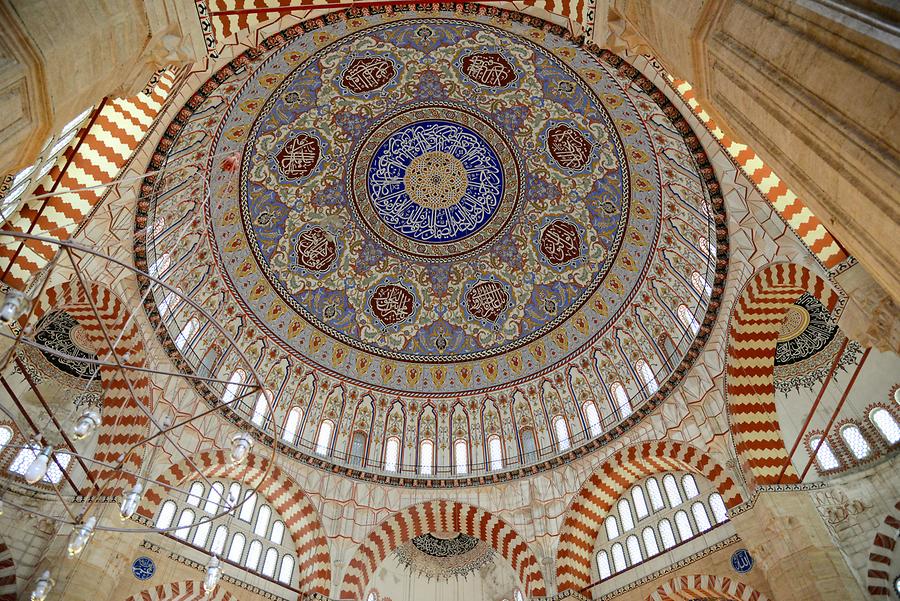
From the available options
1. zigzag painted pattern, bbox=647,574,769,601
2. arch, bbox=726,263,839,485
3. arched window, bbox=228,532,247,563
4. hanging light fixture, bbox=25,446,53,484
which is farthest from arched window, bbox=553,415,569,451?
hanging light fixture, bbox=25,446,53,484

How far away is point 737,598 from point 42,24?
13378mm

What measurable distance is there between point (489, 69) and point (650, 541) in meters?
11.7

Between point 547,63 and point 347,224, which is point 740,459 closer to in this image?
point 547,63

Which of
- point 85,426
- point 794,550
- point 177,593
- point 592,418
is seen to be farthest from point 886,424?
point 177,593

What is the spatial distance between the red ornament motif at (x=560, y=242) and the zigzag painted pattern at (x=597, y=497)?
17.4 ft

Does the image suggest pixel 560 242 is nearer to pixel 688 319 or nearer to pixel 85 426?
pixel 688 319

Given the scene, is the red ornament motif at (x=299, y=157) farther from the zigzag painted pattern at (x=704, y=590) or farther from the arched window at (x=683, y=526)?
the zigzag painted pattern at (x=704, y=590)

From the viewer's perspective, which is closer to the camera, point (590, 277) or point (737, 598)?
point (737, 598)

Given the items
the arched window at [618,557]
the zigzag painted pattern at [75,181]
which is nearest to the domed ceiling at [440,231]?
the zigzag painted pattern at [75,181]

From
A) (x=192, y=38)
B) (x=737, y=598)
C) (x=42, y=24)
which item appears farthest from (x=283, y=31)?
(x=737, y=598)

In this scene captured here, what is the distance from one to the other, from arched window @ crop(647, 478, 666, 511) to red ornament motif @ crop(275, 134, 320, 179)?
1174 cm

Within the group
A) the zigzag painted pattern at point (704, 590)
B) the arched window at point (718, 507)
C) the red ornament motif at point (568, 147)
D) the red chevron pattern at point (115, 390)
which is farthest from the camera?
the red ornament motif at point (568, 147)

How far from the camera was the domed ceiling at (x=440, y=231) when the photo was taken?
12.6 meters

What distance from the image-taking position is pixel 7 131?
429cm
